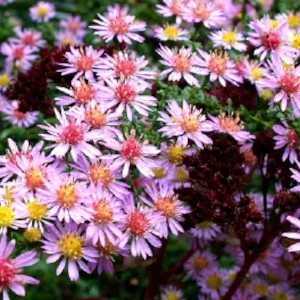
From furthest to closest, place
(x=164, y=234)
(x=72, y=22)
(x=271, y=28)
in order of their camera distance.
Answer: (x=72, y=22) → (x=271, y=28) → (x=164, y=234)

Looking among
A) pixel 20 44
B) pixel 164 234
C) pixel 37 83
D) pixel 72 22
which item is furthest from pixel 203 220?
pixel 72 22

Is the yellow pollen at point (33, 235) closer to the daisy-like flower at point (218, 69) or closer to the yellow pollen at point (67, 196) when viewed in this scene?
the yellow pollen at point (67, 196)

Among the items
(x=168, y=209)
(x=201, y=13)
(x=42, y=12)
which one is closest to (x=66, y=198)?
(x=168, y=209)

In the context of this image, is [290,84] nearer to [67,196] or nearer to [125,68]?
[125,68]

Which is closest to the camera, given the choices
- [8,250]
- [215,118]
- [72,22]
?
[8,250]

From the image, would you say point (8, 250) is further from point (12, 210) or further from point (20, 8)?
point (20, 8)

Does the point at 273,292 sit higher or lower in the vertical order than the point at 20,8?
lower

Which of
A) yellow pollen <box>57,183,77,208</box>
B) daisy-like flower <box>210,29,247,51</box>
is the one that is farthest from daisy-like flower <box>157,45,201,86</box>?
yellow pollen <box>57,183,77,208</box>

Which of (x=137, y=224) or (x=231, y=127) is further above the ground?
(x=231, y=127)
